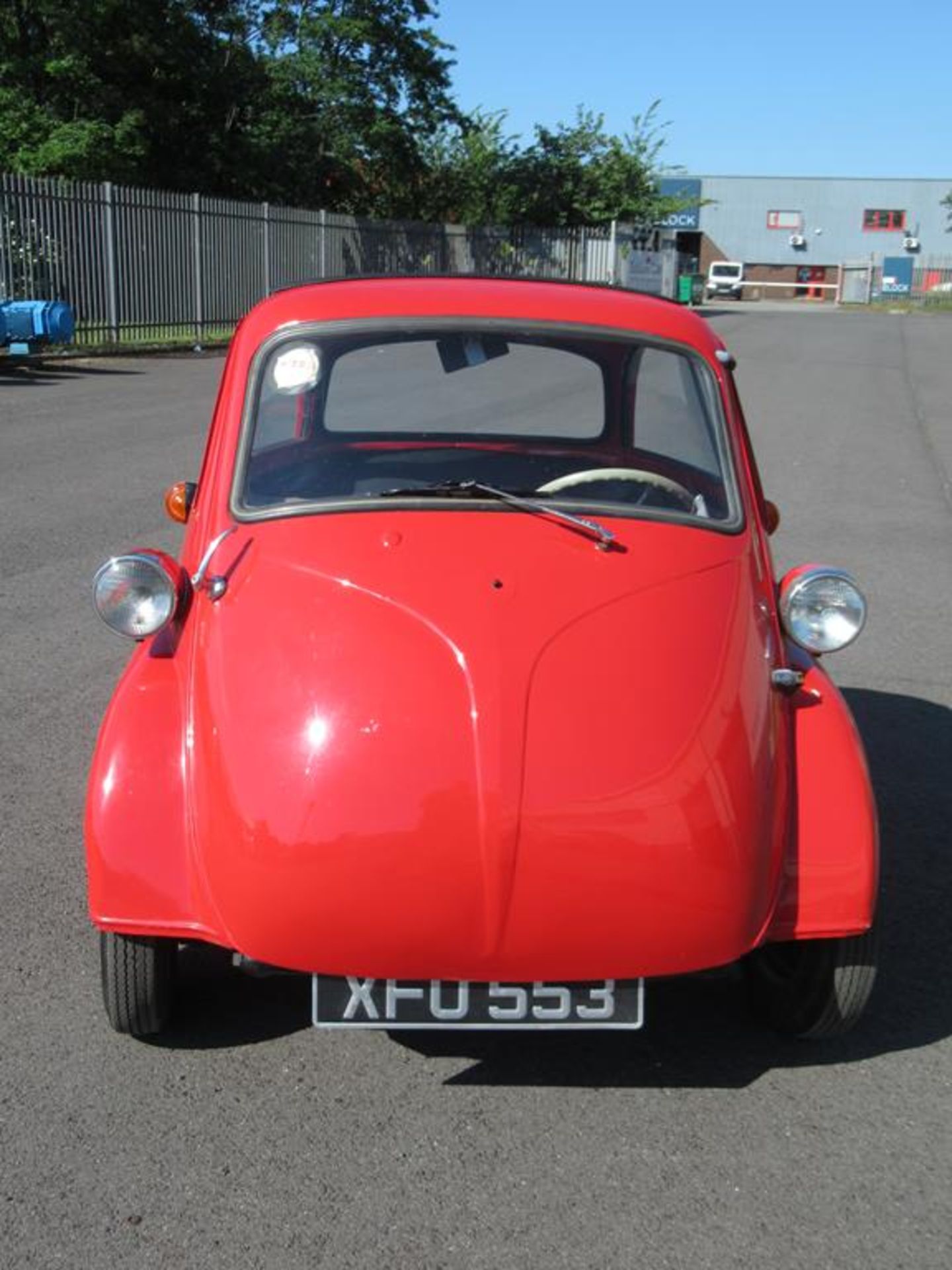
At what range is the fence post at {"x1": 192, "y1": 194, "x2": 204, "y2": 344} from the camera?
77.8 feet

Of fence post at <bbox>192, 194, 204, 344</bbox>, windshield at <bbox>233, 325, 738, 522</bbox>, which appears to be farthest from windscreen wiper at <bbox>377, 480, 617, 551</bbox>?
fence post at <bbox>192, 194, 204, 344</bbox>

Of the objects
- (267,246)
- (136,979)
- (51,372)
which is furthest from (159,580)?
(267,246)

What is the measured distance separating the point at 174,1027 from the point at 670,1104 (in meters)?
1.14

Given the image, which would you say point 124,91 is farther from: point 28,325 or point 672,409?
point 672,409

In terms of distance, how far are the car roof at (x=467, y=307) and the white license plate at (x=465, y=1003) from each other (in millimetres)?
1816

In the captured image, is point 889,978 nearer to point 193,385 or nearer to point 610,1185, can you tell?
point 610,1185

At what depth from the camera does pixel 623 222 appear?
4659 cm

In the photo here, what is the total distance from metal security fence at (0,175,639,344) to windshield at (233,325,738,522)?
1121 centimetres

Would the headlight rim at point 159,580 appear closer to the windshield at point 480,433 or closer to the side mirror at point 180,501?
the windshield at point 480,433

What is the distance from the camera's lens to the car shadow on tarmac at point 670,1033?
3117 millimetres

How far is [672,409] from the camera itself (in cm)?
402

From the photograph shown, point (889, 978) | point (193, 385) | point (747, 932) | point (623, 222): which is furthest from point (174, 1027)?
point (623, 222)

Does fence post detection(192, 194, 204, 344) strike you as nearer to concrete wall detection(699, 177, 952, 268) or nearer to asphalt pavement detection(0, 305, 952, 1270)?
asphalt pavement detection(0, 305, 952, 1270)

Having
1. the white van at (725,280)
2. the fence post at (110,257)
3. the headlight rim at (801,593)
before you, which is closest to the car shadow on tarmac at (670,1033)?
the headlight rim at (801,593)
